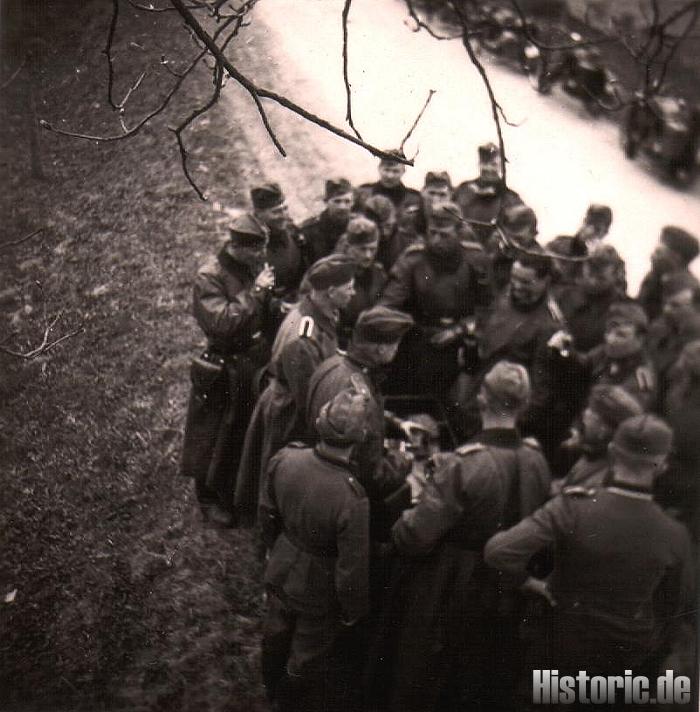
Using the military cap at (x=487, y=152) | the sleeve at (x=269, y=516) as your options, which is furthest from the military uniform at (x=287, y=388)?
the military cap at (x=487, y=152)

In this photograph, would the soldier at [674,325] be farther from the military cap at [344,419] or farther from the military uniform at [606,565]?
the military cap at [344,419]

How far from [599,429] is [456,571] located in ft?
2.37

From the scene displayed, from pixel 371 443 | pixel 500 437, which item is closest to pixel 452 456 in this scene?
pixel 500 437

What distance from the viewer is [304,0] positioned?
363cm

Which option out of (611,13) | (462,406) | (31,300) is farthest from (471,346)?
(31,300)

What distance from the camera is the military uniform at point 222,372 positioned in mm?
3818

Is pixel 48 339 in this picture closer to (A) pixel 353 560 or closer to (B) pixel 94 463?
(B) pixel 94 463

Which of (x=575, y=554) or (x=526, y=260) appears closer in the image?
(x=575, y=554)

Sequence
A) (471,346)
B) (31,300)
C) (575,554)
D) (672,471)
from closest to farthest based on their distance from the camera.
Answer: (575,554) < (672,471) < (31,300) < (471,346)

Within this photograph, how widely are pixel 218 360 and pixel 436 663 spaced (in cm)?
169

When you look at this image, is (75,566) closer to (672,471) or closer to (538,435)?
(538,435)

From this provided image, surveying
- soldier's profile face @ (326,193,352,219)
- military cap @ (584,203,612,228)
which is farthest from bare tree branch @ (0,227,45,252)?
military cap @ (584,203,612,228)

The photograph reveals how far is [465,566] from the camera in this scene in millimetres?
3049

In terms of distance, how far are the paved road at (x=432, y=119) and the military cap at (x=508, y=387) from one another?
1.10 meters
